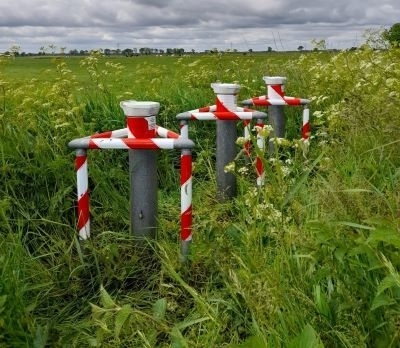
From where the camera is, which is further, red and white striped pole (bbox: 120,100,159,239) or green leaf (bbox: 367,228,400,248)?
red and white striped pole (bbox: 120,100,159,239)

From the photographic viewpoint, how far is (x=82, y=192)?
427 centimetres

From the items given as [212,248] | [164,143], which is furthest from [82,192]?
[212,248]

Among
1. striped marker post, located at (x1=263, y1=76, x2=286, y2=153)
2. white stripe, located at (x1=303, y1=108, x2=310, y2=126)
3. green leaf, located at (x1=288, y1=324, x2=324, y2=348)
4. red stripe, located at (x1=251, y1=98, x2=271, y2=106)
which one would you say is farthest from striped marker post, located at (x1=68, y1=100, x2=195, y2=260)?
white stripe, located at (x1=303, y1=108, x2=310, y2=126)

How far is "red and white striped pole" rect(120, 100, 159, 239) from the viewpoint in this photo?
4.27 m

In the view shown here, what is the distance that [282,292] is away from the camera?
2.98 m

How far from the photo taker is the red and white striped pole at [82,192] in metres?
4.24

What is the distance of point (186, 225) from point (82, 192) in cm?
77

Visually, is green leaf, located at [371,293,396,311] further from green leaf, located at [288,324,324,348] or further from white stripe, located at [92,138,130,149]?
white stripe, located at [92,138,130,149]

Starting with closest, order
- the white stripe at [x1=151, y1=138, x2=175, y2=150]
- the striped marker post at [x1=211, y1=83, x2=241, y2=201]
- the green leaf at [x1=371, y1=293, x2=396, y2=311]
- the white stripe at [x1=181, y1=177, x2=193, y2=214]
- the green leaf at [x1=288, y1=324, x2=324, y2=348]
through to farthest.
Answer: the green leaf at [x1=288, y1=324, x2=324, y2=348] → the green leaf at [x1=371, y1=293, x2=396, y2=311] → the white stripe at [x1=151, y1=138, x2=175, y2=150] → the white stripe at [x1=181, y1=177, x2=193, y2=214] → the striped marker post at [x1=211, y1=83, x2=241, y2=201]

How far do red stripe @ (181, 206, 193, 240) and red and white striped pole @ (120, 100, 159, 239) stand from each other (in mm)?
285

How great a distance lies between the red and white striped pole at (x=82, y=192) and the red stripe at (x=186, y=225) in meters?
0.68

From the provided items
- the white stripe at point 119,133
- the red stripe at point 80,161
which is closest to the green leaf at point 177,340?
the red stripe at point 80,161

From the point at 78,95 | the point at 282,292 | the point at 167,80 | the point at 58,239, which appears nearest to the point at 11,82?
the point at 78,95

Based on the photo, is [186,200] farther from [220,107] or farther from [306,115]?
[306,115]
